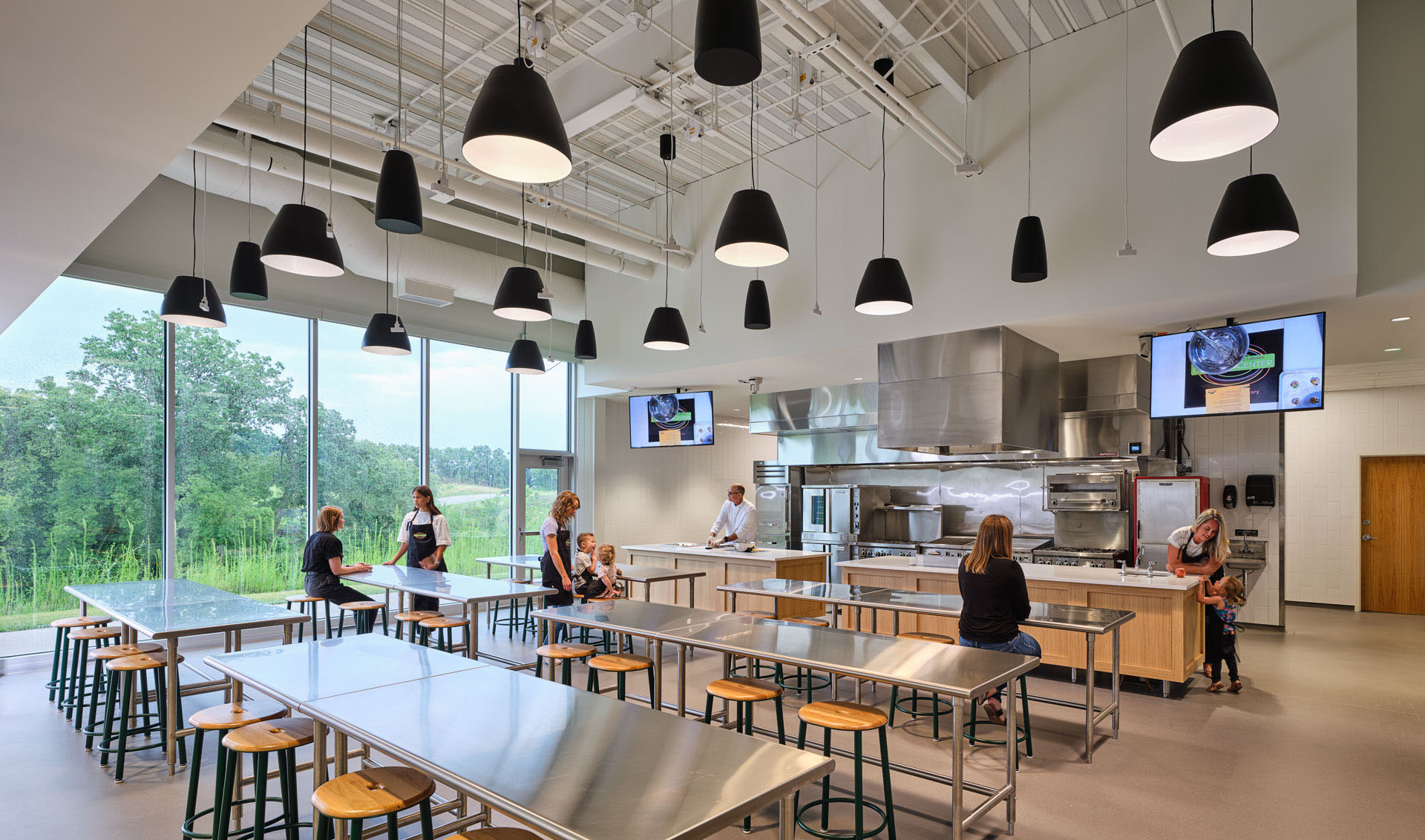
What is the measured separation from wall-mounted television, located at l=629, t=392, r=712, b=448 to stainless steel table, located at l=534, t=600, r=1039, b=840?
4758mm

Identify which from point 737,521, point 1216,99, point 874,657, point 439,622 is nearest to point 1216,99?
point 1216,99

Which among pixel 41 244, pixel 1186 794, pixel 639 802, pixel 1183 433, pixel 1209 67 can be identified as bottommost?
pixel 1186 794

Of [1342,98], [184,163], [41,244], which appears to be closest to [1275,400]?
[1342,98]

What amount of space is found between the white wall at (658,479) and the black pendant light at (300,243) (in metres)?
6.78

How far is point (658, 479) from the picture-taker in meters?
11.7

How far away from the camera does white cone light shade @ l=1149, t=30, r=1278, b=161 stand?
2711mm

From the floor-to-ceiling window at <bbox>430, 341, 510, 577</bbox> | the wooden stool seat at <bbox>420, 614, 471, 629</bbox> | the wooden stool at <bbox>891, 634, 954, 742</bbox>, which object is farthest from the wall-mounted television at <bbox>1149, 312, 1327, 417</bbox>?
the floor-to-ceiling window at <bbox>430, 341, 510, 577</bbox>

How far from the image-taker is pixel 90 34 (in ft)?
7.18

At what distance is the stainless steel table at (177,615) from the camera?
13.2ft

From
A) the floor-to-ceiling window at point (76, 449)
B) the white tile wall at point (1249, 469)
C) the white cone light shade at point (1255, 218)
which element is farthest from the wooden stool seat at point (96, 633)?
the white tile wall at point (1249, 469)

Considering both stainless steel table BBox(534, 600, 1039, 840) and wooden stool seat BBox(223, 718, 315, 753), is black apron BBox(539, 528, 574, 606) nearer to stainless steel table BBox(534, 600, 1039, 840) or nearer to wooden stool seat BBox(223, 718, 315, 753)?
stainless steel table BBox(534, 600, 1039, 840)

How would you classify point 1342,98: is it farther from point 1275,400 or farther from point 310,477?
point 310,477

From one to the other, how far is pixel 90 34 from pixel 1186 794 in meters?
5.47

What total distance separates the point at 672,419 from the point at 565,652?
521 cm
